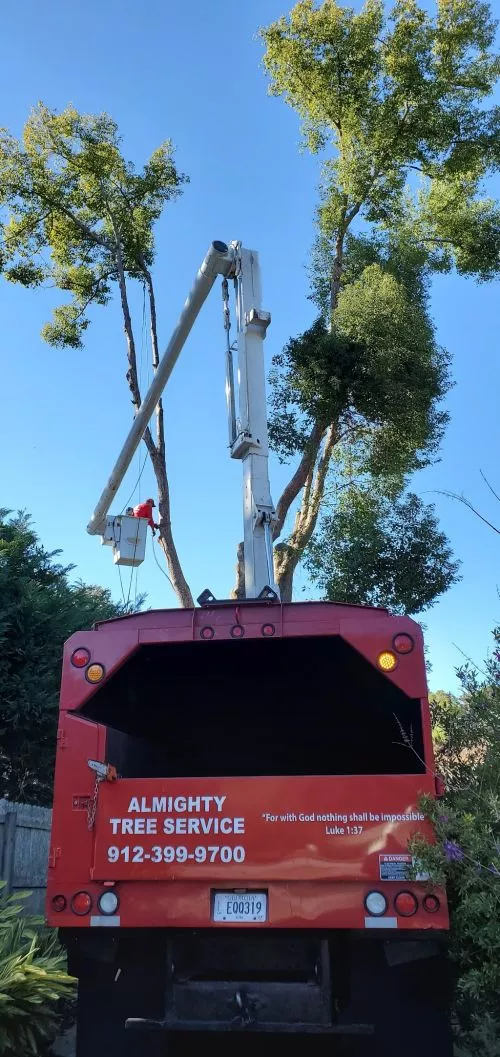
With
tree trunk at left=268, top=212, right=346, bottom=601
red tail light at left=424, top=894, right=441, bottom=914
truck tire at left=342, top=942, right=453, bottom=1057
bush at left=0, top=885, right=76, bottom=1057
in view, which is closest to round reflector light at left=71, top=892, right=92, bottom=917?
bush at left=0, top=885, right=76, bottom=1057

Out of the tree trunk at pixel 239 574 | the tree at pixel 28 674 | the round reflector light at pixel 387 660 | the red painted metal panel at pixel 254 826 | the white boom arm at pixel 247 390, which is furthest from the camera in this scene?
the tree trunk at pixel 239 574

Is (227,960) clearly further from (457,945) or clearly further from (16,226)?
(16,226)

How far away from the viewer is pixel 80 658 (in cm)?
489

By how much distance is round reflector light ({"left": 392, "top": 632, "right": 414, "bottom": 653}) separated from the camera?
4551 millimetres

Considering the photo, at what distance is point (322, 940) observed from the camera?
4449mm

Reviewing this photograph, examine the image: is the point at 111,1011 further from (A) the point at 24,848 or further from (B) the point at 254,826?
(A) the point at 24,848

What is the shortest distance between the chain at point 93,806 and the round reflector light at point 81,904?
0.35 metres

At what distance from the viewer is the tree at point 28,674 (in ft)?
29.9

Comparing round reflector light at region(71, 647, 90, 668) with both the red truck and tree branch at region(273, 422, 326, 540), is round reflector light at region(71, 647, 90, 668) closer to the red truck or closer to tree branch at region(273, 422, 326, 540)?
the red truck

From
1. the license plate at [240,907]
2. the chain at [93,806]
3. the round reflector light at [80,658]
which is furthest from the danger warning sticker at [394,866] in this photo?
the round reflector light at [80,658]

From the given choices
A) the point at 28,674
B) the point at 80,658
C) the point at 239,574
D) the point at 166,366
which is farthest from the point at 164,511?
the point at 80,658

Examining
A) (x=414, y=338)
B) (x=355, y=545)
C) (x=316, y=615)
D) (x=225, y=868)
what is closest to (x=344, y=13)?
(x=414, y=338)

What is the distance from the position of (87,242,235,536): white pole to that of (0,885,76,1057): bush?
25.6ft

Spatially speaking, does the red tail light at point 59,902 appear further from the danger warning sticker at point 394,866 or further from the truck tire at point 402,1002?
the danger warning sticker at point 394,866
